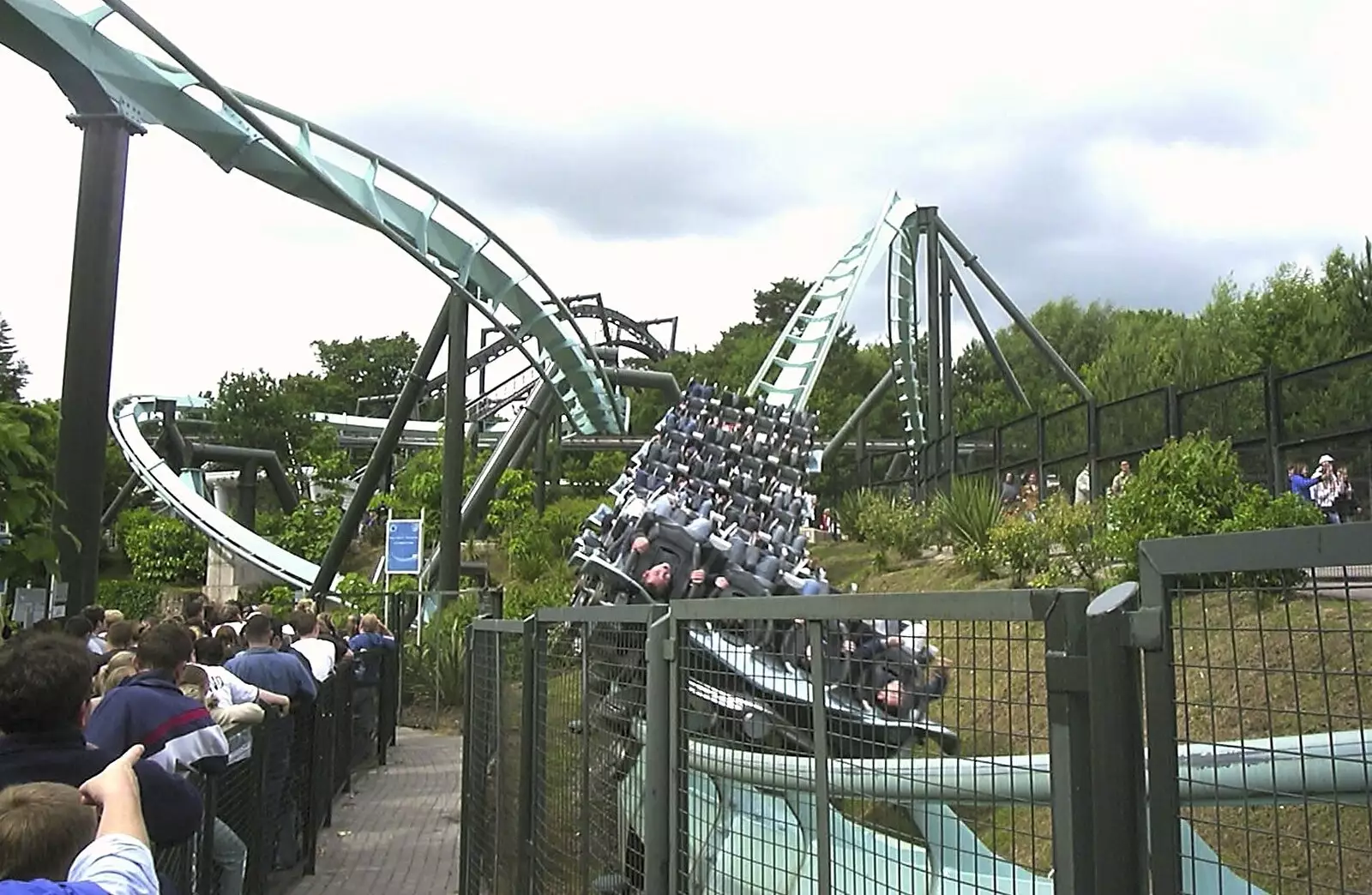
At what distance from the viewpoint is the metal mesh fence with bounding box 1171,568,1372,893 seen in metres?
1.44

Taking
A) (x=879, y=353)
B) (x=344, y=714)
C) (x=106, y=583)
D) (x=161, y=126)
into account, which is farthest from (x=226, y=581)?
(x=879, y=353)

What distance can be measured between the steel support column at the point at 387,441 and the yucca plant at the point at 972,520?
8.09m

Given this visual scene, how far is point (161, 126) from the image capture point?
14.2 m

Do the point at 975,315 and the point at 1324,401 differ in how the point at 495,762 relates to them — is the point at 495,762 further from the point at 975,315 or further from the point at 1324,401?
the point at 975,315

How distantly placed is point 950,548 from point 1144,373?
78.3ft

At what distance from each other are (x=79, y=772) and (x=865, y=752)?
6.39 ft

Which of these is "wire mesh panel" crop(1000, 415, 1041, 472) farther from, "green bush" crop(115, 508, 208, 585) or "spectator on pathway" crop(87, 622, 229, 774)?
"green bush" crop(115, 508, 208, 585)

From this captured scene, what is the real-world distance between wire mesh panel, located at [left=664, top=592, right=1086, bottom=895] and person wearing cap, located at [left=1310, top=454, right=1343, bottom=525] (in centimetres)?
994

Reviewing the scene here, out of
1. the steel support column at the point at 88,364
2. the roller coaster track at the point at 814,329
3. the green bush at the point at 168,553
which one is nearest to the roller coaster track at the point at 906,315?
the roller coaster track at the point at 814,329

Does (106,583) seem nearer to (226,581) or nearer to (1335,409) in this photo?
(226,581)

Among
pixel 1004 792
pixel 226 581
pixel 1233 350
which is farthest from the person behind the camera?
pixel 1233 350

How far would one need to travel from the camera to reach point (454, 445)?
19.0m

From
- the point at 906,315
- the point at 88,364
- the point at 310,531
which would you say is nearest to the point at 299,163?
the point at 88,364

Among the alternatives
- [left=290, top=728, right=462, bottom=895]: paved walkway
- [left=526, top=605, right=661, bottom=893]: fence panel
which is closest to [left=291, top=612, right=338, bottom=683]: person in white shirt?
[left=290, top=728, right=462, bottom=895]: paved walkway
